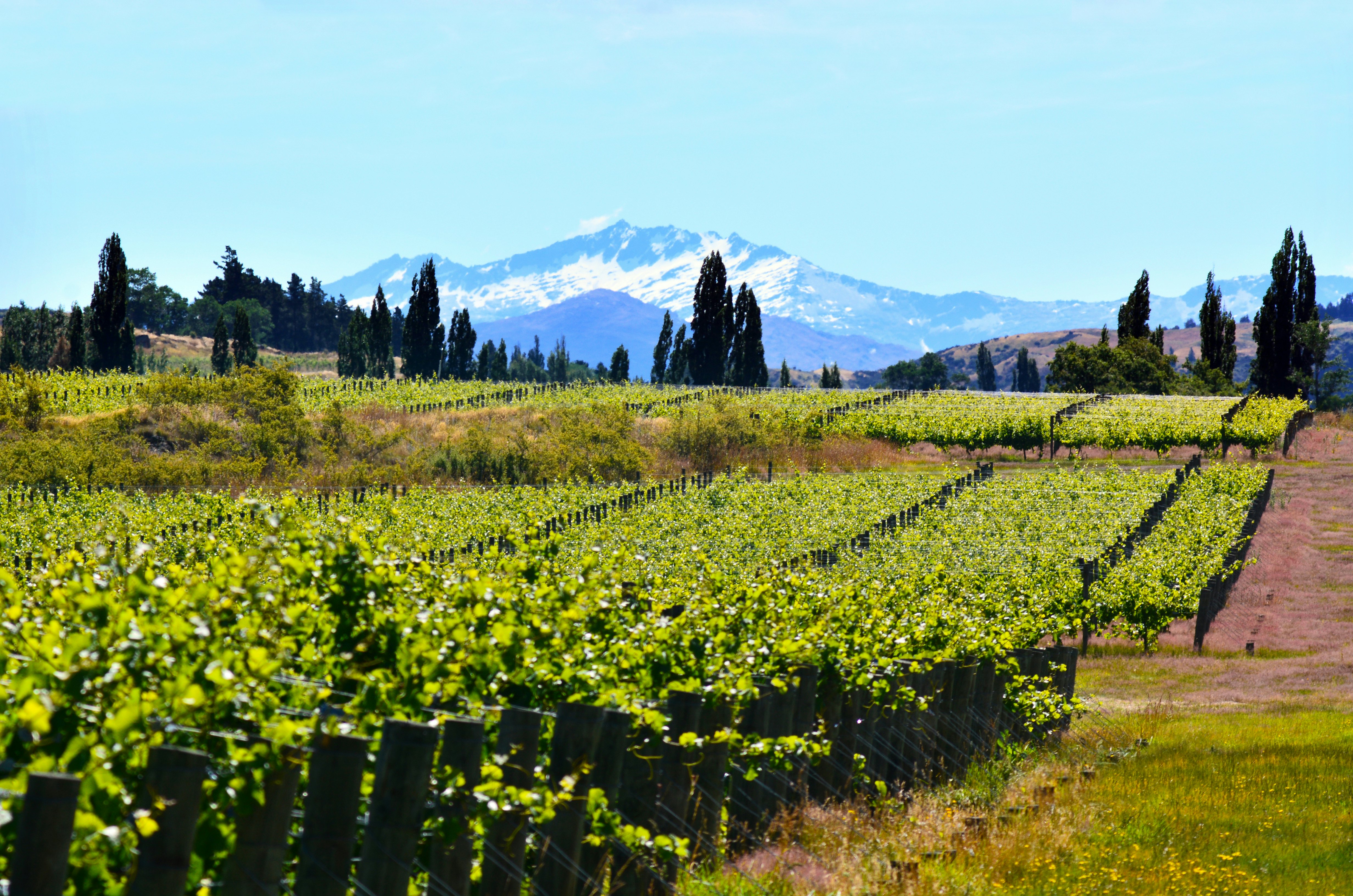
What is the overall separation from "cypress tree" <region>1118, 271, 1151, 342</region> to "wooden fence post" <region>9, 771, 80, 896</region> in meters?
81.2

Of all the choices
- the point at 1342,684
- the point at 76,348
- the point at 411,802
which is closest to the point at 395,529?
the point at 1342,684

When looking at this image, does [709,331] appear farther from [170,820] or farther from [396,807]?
[170,820]

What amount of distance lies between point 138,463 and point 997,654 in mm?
39607

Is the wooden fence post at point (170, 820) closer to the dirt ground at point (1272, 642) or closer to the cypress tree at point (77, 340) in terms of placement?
the dirt ground at point (1272, 642)

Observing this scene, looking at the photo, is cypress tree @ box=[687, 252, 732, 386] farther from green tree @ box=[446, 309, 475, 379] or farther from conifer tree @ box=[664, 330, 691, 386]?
green tree @ box=[446, 309, 475, 379]

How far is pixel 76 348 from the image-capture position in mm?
73375

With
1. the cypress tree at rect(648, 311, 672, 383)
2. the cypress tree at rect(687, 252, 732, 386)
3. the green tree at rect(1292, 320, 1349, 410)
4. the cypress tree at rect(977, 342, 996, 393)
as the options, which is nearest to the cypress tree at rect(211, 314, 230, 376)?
the cypress tree at rect(648, 311, 672, 383)

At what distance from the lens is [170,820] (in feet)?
10.5

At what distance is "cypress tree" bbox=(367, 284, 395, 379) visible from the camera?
313 ft

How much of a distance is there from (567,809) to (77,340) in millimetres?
79094

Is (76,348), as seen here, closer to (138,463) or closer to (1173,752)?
(138,463)

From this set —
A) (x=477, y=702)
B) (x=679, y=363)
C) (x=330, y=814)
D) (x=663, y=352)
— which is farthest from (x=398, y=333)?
(x=330, y=814)

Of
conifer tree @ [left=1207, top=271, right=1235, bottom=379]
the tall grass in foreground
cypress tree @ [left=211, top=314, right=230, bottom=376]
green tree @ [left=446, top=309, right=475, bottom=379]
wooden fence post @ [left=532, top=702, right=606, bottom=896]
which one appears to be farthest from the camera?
green tree @ [left=446, top=309, right=475, bottom=379]

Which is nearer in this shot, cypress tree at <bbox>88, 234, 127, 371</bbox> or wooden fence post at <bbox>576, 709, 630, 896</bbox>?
wooden fence post at <bbox>576, 709, 630, 896</bbox>
